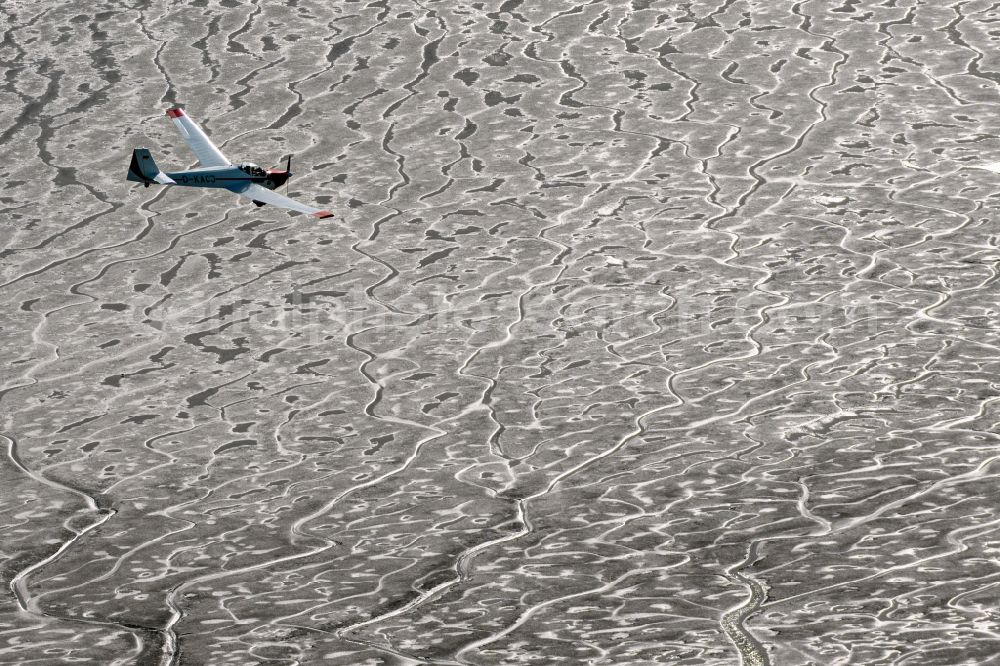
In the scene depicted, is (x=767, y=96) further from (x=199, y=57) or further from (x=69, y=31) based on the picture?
(x=69, y=31)

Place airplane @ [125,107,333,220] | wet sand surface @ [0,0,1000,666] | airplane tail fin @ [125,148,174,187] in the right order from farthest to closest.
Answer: airplane tail fin @ [125,148,174,187]
airplane @ [125,107,333,220]
wet sand surface @ [0,0,1000,666]

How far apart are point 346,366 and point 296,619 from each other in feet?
7.00

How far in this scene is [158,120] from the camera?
31.0 ft

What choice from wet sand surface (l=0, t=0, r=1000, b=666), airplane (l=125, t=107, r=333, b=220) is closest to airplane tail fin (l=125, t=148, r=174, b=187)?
airplane (l=125, t=107, r=333, b=220)

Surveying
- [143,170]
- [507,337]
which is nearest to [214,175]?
[143,170]

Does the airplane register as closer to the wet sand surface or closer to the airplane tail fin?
the airplane tail fin

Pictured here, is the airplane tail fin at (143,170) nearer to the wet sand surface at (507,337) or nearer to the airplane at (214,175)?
the airplane at (214,175)

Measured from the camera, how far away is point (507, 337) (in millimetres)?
7051

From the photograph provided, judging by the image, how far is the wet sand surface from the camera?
4973 mm

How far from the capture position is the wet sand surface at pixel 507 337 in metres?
4.97

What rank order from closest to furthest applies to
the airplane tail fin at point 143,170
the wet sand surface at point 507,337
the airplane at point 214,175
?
the wet sand surface at point 507,337 → the airplane at point 214,175 → the airplane tail fin at point 143,170

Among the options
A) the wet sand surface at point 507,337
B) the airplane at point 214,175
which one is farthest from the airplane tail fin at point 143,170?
the wet sand surface at point 507,337

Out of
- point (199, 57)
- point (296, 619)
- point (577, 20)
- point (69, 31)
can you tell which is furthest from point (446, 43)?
point (296, 619)

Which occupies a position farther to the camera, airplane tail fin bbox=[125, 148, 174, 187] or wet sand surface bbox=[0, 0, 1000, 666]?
airplane tail fin bbox=[125, 148, 174, 187]
